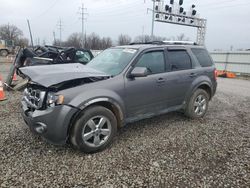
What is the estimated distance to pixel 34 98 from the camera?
132 inches

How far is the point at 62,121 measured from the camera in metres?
3.04

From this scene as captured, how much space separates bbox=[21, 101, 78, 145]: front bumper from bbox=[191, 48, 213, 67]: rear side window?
3.38m

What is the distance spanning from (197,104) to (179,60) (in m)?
1.22

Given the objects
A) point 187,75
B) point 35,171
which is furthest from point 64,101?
point 187,75

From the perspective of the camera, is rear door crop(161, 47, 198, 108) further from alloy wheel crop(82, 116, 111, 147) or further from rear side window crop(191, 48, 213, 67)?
alloy wheel crop(82, 116, 111, 147)

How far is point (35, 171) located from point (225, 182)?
8.54 ft

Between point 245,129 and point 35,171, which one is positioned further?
point 245,129

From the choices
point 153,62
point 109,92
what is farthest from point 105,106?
point 153,62

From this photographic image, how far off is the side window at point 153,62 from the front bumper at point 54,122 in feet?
5.31

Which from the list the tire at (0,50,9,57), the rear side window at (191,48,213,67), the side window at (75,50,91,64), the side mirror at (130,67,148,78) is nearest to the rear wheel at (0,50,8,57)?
the tire at (0,50,9,57)

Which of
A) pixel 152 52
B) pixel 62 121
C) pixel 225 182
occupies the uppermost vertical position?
pixel 152 52

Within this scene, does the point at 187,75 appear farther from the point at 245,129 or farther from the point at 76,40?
the point at 76,40

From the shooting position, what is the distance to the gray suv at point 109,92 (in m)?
3.09

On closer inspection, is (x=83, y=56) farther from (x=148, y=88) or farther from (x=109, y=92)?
(x=109, y=92)
